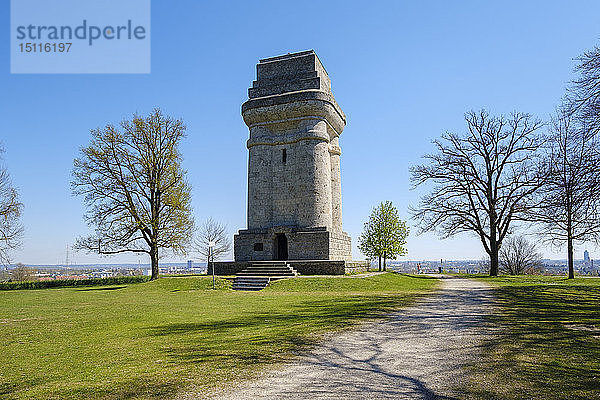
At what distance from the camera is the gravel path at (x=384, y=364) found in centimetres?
505

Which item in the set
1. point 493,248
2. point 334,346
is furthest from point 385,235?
point 334,346

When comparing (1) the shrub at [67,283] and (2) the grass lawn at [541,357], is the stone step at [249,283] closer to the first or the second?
(2) the grass lawn at [541,357]

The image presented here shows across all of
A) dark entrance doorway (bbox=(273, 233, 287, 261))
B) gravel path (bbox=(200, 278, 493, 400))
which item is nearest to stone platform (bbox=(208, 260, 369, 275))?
dark entrance doorway (bbox=(273, 233, 287, 261))

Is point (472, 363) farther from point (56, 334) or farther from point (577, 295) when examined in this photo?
point (577, 295)

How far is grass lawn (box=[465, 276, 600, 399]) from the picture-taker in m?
4.97

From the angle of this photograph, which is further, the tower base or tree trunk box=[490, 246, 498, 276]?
tree trunk box=[490, 246, 498, 276]

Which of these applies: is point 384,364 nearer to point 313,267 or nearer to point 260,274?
point 313,267

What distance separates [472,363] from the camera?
6160 millimetres

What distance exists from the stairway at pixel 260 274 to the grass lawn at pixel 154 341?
19.2 ft

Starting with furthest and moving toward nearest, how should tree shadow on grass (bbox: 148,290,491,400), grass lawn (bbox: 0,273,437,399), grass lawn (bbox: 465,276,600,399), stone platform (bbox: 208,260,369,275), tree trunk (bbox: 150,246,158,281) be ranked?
tree trunk (bbox: 150,246,158,281), stone platform (bbox: 208,260,369,275), grass lawn (bbox: 0,273,437,399), tree shadow on grass (bbox: 148,290,491,400), grass lawn (bbox: 465,276,600,399)

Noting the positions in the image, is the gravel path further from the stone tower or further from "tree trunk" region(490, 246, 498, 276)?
"tree trunk" region(490, 246, 498, 276)

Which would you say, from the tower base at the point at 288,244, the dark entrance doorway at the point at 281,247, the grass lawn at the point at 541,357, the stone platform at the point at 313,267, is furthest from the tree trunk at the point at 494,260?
the grass lawn at the point at 541,357

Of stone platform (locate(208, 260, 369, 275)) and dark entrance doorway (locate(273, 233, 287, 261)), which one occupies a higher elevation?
dark entrance doorway (locate(273, 233, 287, 261))

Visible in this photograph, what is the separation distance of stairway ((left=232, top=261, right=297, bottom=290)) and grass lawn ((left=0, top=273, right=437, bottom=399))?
19.2ft
